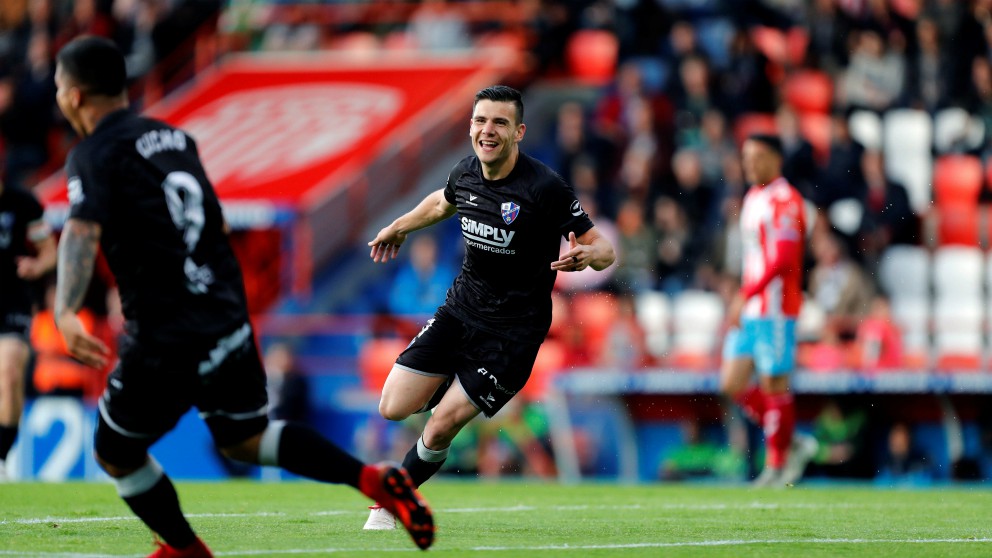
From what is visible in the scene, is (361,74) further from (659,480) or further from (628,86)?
(659,480)

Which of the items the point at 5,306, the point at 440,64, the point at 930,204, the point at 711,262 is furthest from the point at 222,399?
the point at 440,64

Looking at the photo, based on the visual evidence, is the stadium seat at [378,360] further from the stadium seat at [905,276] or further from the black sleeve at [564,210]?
the black sleeve at [564,210]

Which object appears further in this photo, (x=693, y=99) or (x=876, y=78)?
(x=693, y=99)

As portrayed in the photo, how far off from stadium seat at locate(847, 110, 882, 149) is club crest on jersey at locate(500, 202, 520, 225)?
11370 millimetres

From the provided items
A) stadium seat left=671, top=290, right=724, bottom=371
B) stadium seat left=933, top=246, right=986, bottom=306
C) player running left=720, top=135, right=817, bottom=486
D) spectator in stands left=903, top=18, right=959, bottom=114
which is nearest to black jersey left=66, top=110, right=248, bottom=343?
player running left=720, top=135, right=817, bottom=486

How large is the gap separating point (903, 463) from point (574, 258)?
9155 millimetres

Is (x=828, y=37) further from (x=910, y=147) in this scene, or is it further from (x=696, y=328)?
(x=696, y=328)

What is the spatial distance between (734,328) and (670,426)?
4.38 m

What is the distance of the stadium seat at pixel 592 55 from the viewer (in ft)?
68.6

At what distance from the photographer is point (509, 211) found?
782 cm

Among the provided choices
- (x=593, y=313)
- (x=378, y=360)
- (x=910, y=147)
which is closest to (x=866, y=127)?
(x=910, y=147)

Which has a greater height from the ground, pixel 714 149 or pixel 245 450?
pixel 245 450

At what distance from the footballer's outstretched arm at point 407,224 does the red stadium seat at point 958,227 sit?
10472 mm

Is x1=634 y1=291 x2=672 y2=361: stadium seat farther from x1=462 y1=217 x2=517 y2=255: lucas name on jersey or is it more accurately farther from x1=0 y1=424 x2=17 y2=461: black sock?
x1=462 y1=217 x2=517 y2=255: lucas name on jersey
